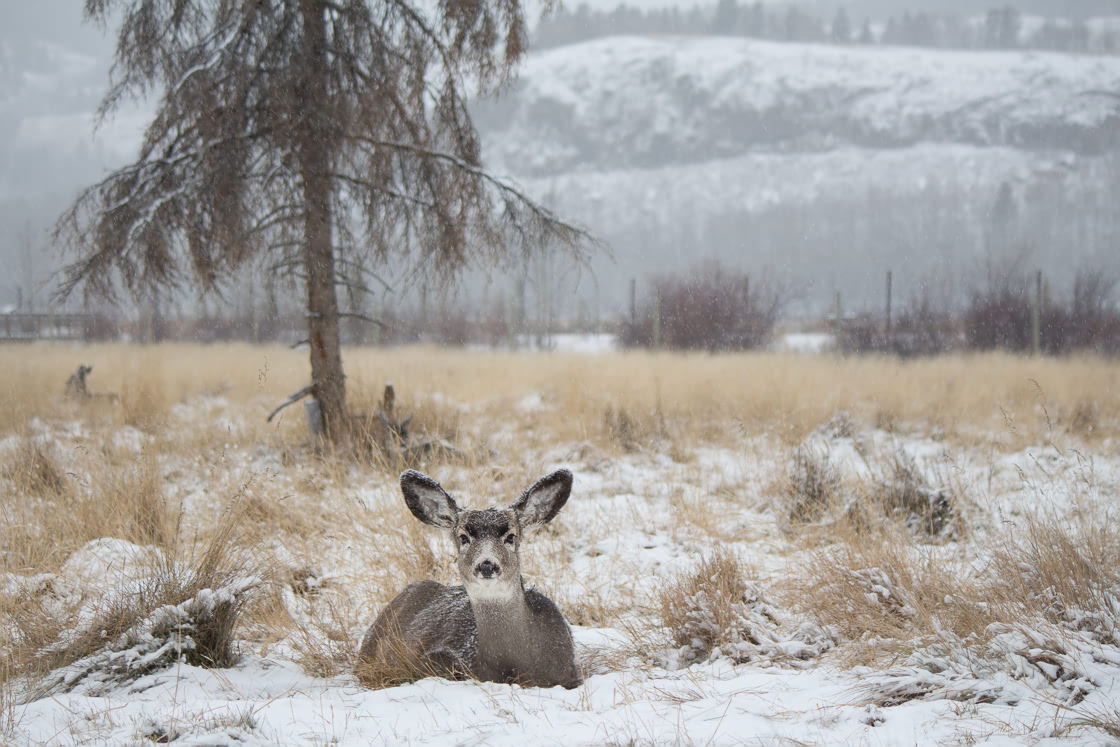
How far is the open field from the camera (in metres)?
2.00

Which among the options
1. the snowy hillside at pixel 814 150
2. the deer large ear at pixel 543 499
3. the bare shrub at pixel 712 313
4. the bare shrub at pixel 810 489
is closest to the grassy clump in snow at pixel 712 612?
the deer large ear at pixel 543 499

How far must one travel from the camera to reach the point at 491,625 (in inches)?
92.3

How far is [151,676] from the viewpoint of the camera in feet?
7.85

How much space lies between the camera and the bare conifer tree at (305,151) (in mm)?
5570

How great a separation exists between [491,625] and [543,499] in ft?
1.69

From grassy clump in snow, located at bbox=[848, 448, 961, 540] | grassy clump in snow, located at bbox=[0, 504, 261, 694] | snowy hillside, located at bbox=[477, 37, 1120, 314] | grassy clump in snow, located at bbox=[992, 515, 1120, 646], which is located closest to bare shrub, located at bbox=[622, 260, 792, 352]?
snowy hillside, located at bbox=[477, 37, 1120, 314]

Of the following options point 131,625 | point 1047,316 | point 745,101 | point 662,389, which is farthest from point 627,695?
point 745,101

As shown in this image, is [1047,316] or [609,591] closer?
[609,591]

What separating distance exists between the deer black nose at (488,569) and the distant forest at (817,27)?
133 metres

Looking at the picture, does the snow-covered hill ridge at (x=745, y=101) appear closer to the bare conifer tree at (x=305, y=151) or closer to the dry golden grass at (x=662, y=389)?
the dry golden grass at (x=662, y=389)

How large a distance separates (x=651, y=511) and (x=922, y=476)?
223 centimetres

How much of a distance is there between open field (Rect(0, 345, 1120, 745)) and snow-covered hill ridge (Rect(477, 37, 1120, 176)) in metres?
106

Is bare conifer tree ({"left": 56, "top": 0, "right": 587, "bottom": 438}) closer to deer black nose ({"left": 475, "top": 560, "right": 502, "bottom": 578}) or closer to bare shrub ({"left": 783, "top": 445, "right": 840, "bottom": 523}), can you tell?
bare shrub ({"left": 783, "top": 445, "right": 840, "bottom": 523})

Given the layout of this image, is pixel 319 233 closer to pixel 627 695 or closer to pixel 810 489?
pixel 810 489
